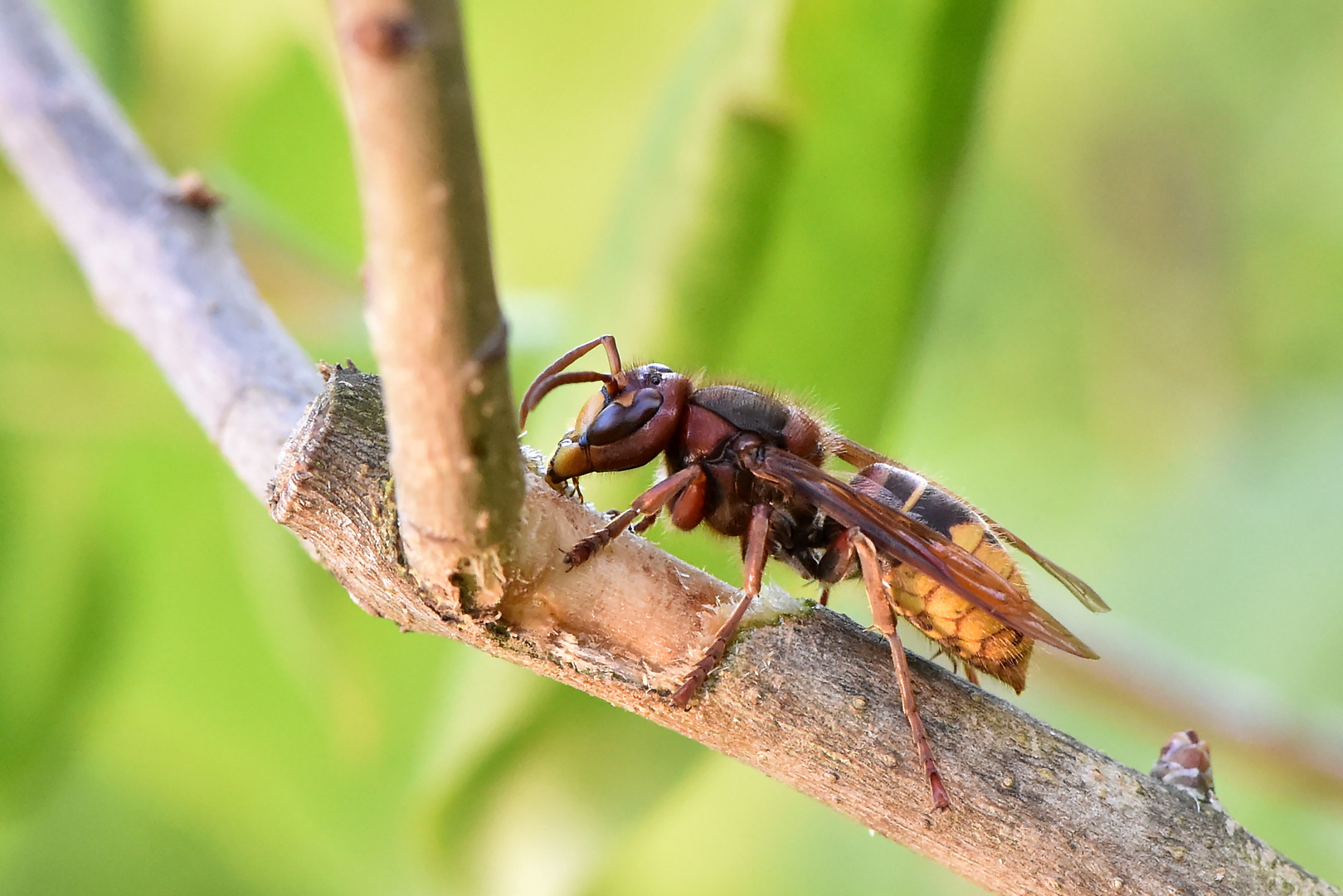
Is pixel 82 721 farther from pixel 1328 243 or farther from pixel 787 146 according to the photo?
pixel 1328 243

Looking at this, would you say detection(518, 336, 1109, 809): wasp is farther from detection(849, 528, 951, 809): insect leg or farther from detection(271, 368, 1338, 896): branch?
detection(271, 368, 1338, 896): branch

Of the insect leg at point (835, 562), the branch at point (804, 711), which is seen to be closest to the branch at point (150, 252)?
the branch at point (804, 711)

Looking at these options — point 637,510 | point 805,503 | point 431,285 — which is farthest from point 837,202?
point 431,285

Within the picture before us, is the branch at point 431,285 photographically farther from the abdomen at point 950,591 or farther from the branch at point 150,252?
the abdomen at point 950,591

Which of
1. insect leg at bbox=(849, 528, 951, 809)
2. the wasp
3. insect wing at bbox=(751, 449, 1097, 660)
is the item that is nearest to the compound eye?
the wasp

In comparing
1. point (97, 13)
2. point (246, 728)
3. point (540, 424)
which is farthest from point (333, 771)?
point (97, 13)

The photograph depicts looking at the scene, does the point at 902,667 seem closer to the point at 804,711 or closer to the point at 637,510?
the point at 804,711
